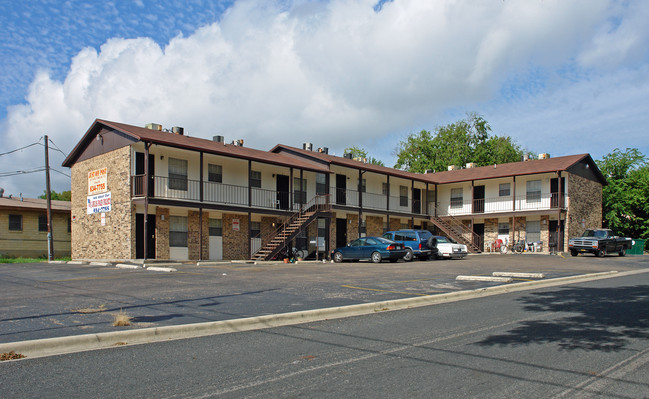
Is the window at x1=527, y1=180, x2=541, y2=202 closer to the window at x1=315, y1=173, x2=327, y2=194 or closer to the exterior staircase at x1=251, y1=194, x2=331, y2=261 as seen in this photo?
the window at x1=315, y1=173, x2=327, y2=194

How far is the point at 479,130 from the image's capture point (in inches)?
2606

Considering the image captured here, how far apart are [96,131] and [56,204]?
15808mm

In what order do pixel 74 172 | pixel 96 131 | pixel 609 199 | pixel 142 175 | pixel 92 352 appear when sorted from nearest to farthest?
pixel 92 352 < pixel 142 175 < pixel 96 131 < pixel 74 172 < pixel 609 199

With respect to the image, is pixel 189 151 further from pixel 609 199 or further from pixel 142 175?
pixel 609 199

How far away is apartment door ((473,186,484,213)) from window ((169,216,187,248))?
2406 centimetres

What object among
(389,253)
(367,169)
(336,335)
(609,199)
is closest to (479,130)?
(609,199)

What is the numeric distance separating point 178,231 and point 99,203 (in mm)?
4618

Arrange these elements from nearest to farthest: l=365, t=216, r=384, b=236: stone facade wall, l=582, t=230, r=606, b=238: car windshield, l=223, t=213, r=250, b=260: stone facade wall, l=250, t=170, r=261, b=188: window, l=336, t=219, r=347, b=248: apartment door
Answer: l=223, t=213, r=250, b=260: stone facade wall < l=250, t=170, r=261, b=188: window < l=582, t=230, r=606, b=238: car windshield < l=336, t=219, r=347, b=248: apartment door < l=365, t=216, r=384, b=236: stone facade wall

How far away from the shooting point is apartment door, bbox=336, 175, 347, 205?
35.2 metres

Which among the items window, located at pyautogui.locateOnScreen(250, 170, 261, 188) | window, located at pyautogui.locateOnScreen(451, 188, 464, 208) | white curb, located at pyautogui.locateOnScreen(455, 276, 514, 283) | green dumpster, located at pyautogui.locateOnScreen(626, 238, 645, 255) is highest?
window, located at pyautogui.locateOnScreen(250, 170, 261, 188)

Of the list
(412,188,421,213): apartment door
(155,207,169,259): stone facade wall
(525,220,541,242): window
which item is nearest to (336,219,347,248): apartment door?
(412,188,421,213): apartment door

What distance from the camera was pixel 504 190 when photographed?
39.4m

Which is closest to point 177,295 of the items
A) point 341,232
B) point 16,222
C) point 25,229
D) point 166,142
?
point 166,142

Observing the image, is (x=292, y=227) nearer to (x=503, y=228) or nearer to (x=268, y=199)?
(x=268, y=199)
